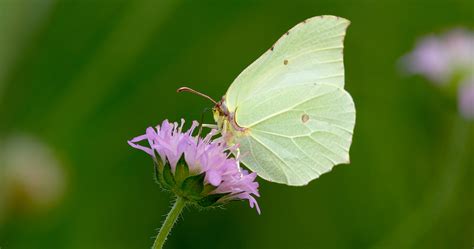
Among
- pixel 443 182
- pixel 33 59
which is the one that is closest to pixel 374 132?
pixel 443 182

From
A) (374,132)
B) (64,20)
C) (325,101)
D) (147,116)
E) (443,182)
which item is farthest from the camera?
(64,20)

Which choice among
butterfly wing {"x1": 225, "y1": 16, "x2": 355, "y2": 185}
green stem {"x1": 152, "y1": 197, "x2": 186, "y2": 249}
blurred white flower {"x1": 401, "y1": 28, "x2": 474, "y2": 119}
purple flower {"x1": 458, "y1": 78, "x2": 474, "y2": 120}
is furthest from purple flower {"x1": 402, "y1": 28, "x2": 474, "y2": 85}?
green stem {"x1": 152, "y1": 197, "x2": 186, "y2": 249}

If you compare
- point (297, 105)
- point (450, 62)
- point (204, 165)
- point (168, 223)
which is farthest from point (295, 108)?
point (450, 62)

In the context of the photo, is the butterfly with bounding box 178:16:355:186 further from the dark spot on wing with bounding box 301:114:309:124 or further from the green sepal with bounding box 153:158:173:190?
the green sepal with bounding box 153:158:173:190

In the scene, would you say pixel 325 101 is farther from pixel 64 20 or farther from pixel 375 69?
pixel 64 20

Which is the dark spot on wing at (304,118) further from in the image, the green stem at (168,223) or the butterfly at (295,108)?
the green stem at (168,223)

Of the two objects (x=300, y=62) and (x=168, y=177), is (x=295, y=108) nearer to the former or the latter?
(x=300, y=62)

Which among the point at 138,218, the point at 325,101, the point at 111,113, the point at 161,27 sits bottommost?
the point at 138,218
